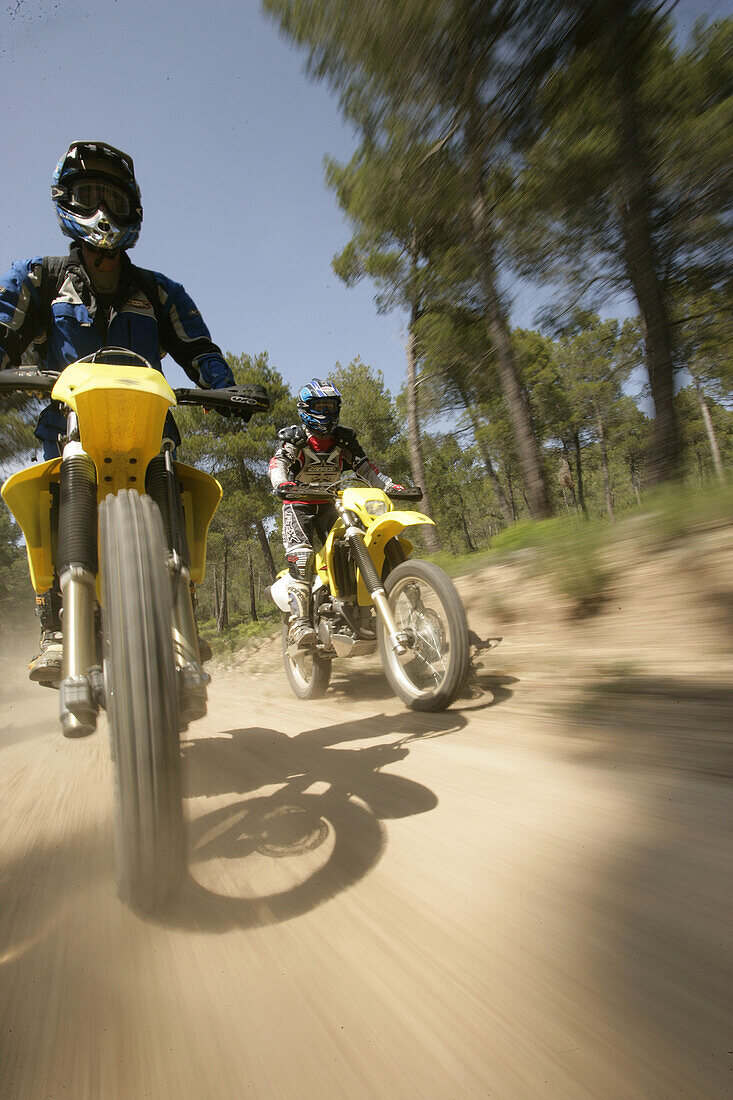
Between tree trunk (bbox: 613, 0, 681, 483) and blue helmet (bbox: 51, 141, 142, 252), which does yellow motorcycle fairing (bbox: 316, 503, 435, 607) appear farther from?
tree trunk (bbox: 613, 0, 681, 483)

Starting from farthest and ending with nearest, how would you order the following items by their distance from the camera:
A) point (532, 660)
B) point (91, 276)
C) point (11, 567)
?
point (11, 567), point (532, 660), point (91, 276)

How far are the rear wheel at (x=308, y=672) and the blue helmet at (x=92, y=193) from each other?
3.14 m

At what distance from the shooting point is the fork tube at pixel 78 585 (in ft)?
5.46

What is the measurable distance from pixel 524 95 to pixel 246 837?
9.48 metres

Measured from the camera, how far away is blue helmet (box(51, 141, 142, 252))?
87.0 inches

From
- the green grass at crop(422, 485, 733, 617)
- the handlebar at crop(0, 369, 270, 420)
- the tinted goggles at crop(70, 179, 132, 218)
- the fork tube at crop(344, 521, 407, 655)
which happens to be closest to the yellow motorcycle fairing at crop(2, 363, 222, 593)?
the handlebar at crop(0, 369, 270, 420)

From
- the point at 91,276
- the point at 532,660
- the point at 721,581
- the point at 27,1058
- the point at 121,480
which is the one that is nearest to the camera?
the point at 27,1058

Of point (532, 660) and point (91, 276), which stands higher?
point (91, 276)

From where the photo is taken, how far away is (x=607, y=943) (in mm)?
1129

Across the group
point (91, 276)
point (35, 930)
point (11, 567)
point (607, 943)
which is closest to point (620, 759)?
point (607, 943)

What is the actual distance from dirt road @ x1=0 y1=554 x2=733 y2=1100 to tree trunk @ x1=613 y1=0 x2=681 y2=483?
5.16 m

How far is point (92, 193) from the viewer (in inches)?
88.1

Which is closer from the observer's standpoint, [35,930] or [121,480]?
[35,930]

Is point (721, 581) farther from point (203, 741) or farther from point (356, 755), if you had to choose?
point (203, 741)
